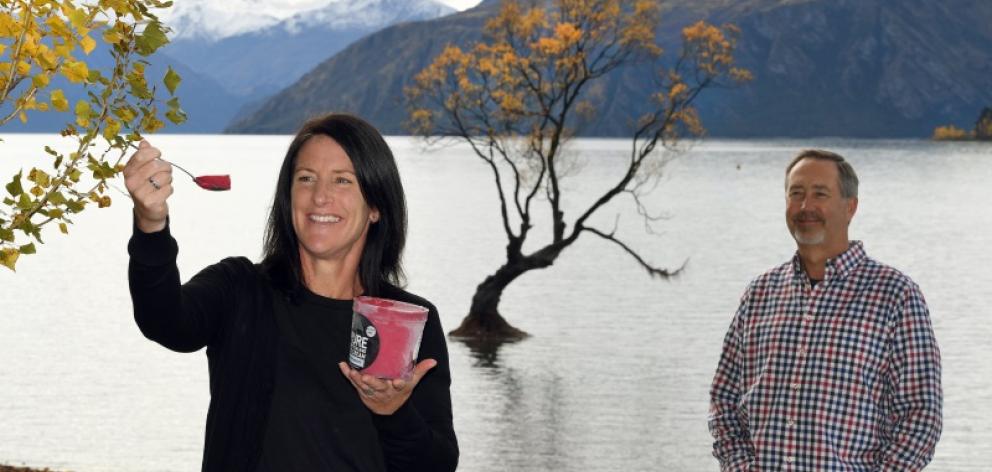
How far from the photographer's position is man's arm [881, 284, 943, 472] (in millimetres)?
4961

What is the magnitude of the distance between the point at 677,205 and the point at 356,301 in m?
114

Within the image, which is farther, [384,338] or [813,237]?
[813,237]

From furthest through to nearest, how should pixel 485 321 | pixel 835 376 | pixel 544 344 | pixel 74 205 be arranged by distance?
1. pixel 544 344
2. pixel 485 321
3. pixel 74 205
4. pixel 835 376

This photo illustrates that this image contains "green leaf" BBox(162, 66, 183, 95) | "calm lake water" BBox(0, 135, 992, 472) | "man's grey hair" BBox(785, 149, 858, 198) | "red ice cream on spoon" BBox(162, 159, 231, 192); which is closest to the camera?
"red ice cream on spoon" BBox(162, 159, 231, 192)

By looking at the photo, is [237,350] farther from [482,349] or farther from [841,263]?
[482,349]

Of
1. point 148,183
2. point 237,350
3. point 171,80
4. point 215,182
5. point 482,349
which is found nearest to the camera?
point 148,183

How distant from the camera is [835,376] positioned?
17.0 ft

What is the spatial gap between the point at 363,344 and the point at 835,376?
255 centimetres

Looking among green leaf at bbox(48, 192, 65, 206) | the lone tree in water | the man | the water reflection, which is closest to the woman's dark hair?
green leaf at bbox(48, 192, 65, 206)

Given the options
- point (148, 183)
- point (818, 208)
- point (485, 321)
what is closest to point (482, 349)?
point (485, 321)

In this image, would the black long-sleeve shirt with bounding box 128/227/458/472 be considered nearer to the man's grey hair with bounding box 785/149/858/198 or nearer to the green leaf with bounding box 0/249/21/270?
the green leaf with bounding box 0/249/21/270

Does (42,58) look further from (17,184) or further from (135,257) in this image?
(135,257)

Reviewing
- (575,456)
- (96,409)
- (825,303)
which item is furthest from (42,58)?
(96,409)

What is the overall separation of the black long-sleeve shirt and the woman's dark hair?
0.08 meters
